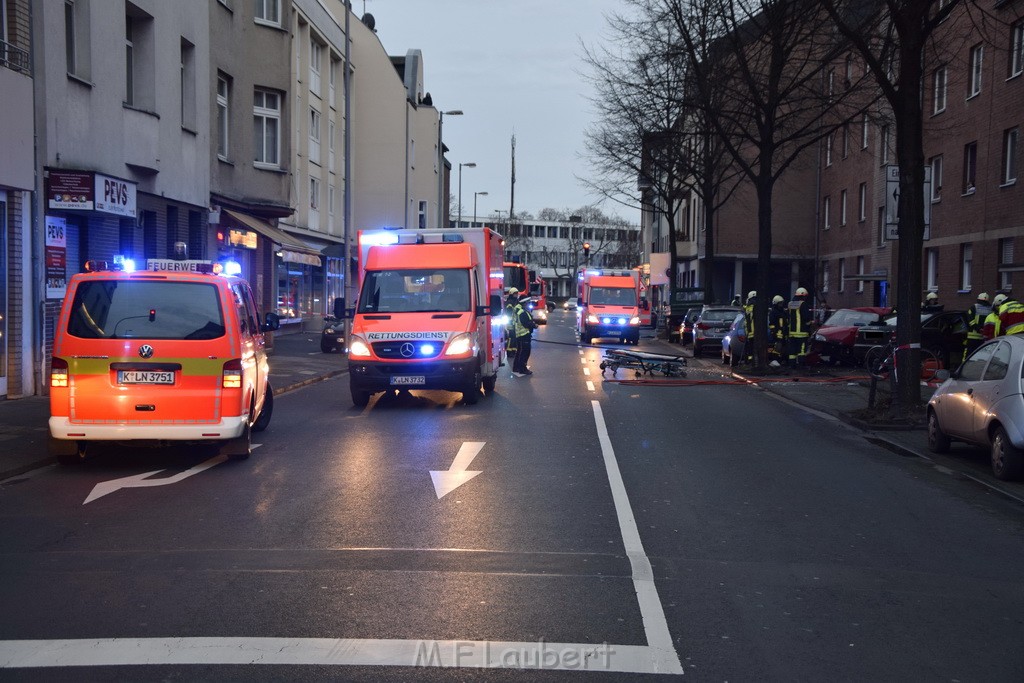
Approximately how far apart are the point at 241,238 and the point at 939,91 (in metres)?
22.1

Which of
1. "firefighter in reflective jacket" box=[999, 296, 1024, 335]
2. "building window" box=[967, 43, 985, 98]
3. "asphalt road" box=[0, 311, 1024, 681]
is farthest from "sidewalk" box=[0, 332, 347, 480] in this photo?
"building window" box=[967, 43, 985, 98]

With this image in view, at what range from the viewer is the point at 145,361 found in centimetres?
969

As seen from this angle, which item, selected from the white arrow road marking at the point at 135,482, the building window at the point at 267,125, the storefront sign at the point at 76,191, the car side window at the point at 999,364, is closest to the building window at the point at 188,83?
the storefront sign at the point at 76,191

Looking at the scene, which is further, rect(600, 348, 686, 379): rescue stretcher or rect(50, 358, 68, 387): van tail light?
rect(600, 348, 686, 379): rescue stretcher

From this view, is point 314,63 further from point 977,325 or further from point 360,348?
point 977,325

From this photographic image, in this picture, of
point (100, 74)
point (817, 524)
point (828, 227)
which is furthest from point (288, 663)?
point (828, 227)

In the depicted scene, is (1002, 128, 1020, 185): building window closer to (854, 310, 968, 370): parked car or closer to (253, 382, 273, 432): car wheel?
(854, 310, 968, 370): parked car

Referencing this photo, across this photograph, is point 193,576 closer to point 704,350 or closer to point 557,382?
point 557,382

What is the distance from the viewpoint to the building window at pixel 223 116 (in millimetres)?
26516

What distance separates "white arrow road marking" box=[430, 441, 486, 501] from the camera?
896 cm

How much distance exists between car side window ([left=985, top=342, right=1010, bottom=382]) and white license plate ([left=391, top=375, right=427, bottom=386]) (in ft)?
25.7

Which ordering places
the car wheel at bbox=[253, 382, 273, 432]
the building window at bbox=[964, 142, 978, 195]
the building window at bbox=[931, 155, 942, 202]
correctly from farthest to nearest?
the building window at bbox=[931, 155, 942, 202] → the building window at bbox=[964, 142, 978, 195] → the car wheel at bbox=[253, 382, 273, 432]

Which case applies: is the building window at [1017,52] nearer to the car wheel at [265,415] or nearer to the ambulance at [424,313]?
the ambulance at [424,313]

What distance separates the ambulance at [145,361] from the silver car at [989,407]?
7.27m
